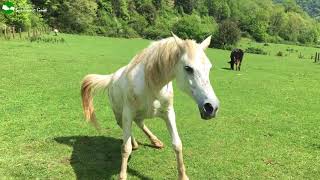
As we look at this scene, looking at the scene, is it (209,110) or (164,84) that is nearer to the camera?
(209,110)

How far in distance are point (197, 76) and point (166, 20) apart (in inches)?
3860

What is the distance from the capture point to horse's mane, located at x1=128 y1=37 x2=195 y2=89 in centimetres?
501

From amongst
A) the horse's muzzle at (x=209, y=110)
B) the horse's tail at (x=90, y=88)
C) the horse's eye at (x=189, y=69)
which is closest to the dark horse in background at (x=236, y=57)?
the horse's tail at (x=90, y=88)

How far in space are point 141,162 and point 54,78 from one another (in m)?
9.30

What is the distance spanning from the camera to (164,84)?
17.5 feet

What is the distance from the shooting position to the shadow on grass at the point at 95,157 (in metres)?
6.10

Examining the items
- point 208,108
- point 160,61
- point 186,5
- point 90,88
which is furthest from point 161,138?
point 186,5

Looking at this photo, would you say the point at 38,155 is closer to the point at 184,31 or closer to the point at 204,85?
the point at 204,85

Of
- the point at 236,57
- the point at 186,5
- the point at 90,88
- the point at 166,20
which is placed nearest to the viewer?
the point at 90,88

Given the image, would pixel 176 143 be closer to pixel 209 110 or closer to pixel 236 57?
pixel 209 110

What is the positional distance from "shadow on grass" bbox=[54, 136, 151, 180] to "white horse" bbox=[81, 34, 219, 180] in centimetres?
61

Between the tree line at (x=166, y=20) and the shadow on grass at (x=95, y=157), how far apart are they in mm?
43190

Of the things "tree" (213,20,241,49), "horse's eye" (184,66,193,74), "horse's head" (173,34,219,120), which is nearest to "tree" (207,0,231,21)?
"tree" (213,20,241,49)

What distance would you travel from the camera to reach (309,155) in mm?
7258
